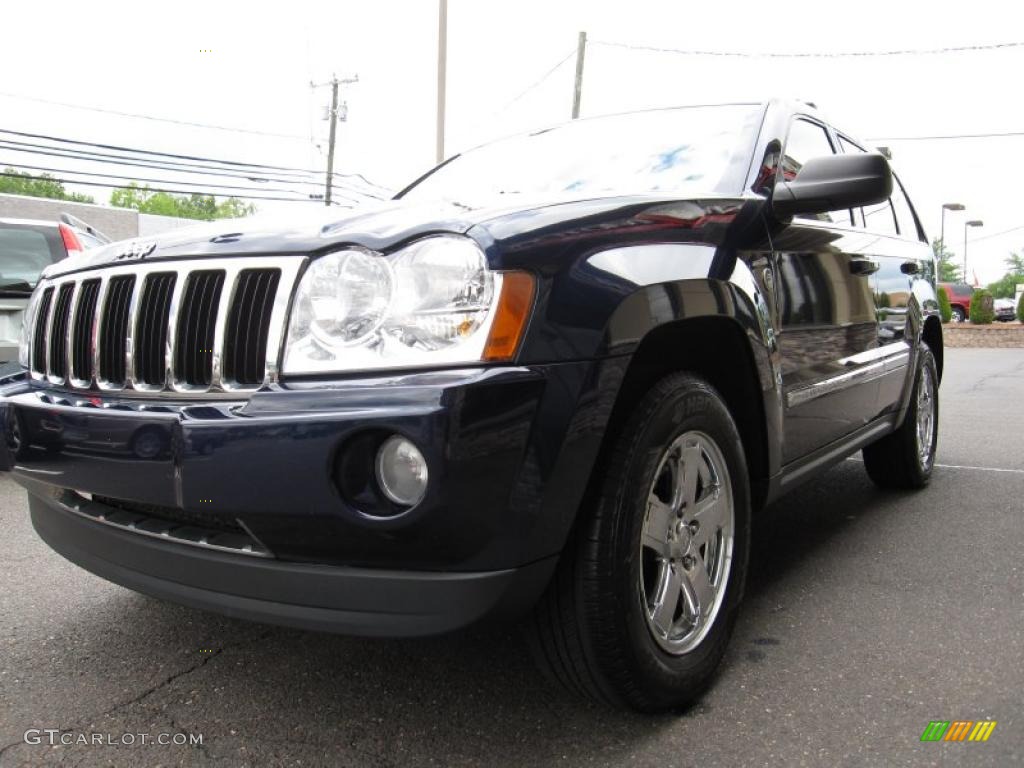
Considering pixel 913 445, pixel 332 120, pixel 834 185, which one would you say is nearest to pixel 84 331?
pixel 834 185

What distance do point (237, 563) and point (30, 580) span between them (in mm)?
1863

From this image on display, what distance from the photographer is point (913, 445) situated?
4.44 metres

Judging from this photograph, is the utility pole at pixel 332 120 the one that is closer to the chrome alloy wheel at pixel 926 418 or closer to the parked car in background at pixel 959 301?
the parked car in background at pixel 959 301

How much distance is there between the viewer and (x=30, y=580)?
3.22 meters

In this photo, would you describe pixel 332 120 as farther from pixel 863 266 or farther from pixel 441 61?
pixel 863 266

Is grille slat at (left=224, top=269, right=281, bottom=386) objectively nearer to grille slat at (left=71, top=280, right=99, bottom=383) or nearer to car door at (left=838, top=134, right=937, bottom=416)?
grille slat at (left=71, top=280, right=99, bottom=383)

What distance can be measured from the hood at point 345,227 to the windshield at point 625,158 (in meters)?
0.48

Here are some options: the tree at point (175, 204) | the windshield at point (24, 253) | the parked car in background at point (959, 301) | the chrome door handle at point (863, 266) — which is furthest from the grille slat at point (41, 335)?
A: the tree at point (175, 204)

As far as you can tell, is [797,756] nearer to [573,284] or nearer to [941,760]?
[941,760]

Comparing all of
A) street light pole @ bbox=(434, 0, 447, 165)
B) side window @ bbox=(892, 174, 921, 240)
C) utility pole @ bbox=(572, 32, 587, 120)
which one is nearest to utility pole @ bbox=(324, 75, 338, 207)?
utility pole @ bbox=(572, 32, 587, 120)

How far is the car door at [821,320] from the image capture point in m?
2.76

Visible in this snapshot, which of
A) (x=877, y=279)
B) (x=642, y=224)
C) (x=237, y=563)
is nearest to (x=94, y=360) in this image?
(x=237, y=563)

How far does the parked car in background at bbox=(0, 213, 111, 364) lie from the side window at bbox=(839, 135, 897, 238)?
13.4ft

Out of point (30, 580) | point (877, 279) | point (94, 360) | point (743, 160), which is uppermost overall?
point (743, 160)
